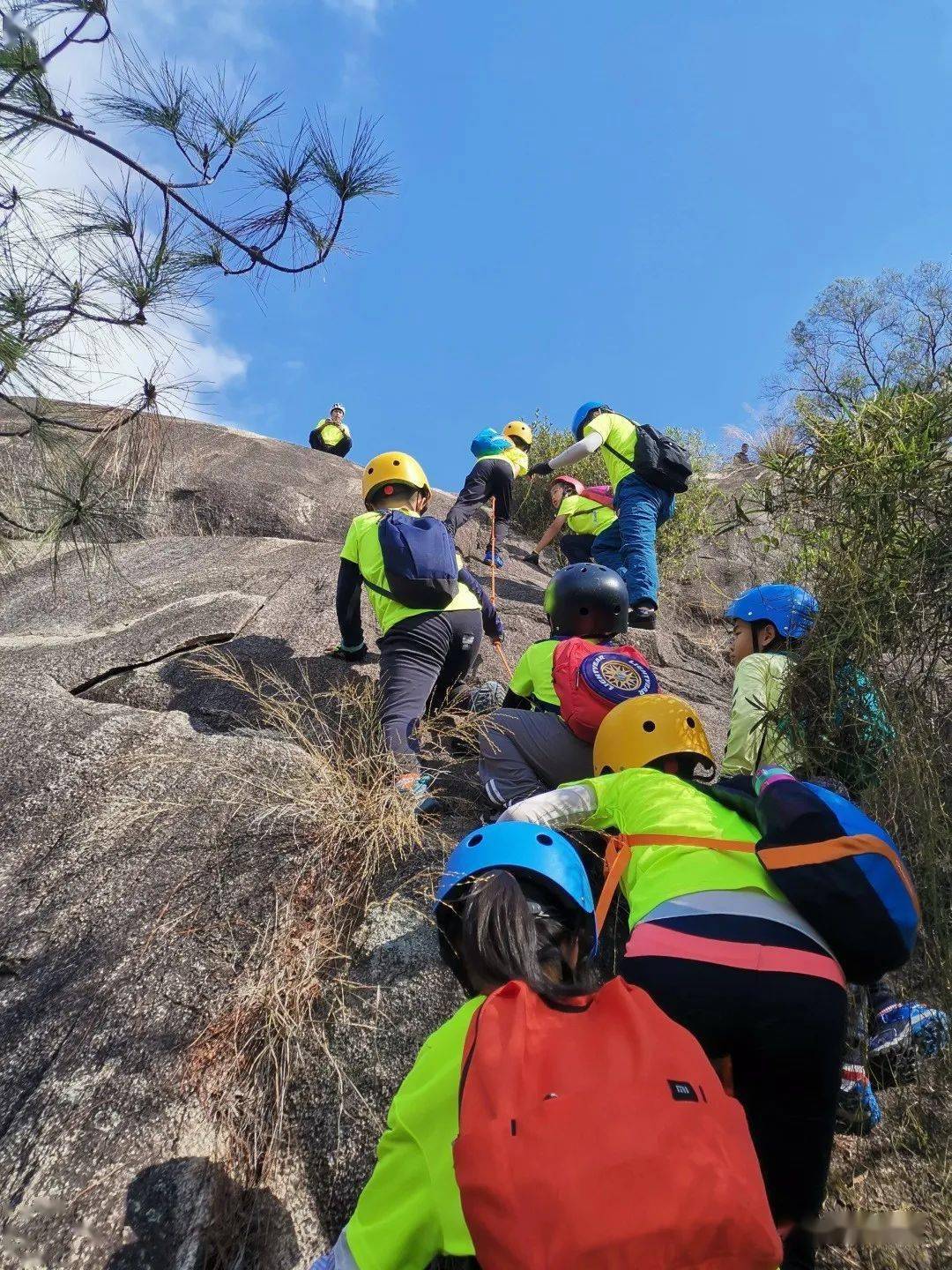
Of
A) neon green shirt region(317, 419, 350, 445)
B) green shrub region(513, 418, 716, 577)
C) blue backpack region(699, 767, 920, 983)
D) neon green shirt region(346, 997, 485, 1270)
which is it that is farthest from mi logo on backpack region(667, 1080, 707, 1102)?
neon green shirt region(317, 419, 350, 445)

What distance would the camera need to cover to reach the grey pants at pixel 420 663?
159 inches

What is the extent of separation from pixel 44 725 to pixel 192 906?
1730mm

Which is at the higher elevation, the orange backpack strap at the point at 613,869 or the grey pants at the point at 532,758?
the grey pants at the point at 532,758

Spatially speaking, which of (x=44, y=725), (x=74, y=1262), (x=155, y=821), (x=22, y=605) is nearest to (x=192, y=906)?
(x=155, y=821)

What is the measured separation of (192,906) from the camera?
3.13m

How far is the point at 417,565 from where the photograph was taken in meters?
4.29

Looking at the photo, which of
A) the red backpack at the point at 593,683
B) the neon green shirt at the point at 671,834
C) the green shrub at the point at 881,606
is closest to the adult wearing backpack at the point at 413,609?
the red backpack at the point at 593,683

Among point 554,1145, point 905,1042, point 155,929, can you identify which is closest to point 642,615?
point 905,1042

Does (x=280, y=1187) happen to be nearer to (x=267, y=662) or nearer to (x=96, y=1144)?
(x=96, y=1144)

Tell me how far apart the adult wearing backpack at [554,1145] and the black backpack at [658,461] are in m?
5.16

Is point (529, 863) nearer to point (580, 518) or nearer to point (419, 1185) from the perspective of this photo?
point (419, 1185)

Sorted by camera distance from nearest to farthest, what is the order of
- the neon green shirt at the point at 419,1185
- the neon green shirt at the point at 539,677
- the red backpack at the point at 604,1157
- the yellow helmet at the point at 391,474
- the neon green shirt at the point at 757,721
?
the red backpack at the point at 604,1157
the neon green shirt at the point at 419,1185
the neon green shirt at the point at 757,721
the neon green shirt at the point at 539,677
the yellow helmet at the point at 391,474

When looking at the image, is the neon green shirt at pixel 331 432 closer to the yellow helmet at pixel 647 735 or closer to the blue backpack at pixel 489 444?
the blue backpack at pixel 489 444

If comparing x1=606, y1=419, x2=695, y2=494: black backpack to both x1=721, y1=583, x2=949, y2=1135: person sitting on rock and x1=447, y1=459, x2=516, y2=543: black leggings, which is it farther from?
x1=721, y1=583, x2=949, y2=1135: person sitting on rock
